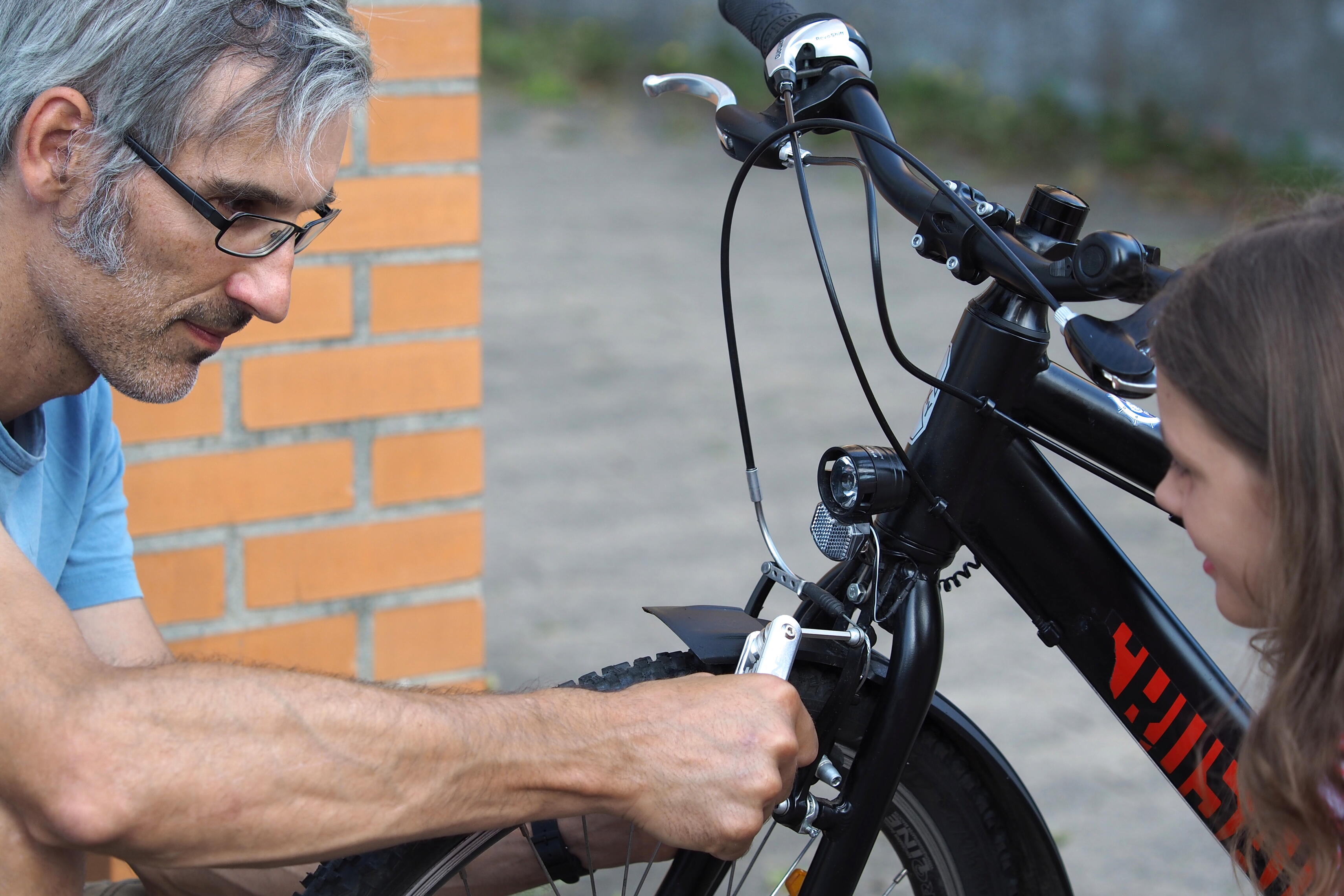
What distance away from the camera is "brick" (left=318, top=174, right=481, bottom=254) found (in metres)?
2.15

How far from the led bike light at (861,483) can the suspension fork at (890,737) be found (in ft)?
0.36

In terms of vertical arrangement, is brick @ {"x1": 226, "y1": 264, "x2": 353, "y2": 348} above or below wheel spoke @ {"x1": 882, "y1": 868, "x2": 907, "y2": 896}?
above

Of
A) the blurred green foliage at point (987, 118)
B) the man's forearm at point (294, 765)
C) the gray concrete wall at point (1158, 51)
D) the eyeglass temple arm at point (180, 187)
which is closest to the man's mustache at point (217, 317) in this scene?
the eyeglass temple arm at point (180, 187)

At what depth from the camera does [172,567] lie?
7.00 feet

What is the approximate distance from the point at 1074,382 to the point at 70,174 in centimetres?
101

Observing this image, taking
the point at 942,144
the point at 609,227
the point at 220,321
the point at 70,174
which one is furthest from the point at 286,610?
the point at 942,144

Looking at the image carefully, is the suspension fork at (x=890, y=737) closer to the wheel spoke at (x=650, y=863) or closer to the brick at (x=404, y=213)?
Answer: the wheel spoke at (x=650, y=863)

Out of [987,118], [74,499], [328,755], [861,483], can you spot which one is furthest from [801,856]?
[987,118]

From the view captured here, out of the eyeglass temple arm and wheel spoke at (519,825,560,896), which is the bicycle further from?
the eyeglass temple arm

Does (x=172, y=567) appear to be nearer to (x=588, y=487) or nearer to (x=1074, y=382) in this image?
(x=1074, y=382)

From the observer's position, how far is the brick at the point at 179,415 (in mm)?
2043

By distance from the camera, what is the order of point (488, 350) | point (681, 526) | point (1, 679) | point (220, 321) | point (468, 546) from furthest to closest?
point (488, 350)
point (681, 526)
point (468, 546)
point (220, 321)
point (1, 679)

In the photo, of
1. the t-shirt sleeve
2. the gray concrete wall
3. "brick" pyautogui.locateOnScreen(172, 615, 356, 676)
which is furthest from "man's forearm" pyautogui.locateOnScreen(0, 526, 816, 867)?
the gray concrete wall

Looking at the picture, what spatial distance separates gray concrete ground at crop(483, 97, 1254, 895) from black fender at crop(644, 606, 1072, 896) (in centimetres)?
28
